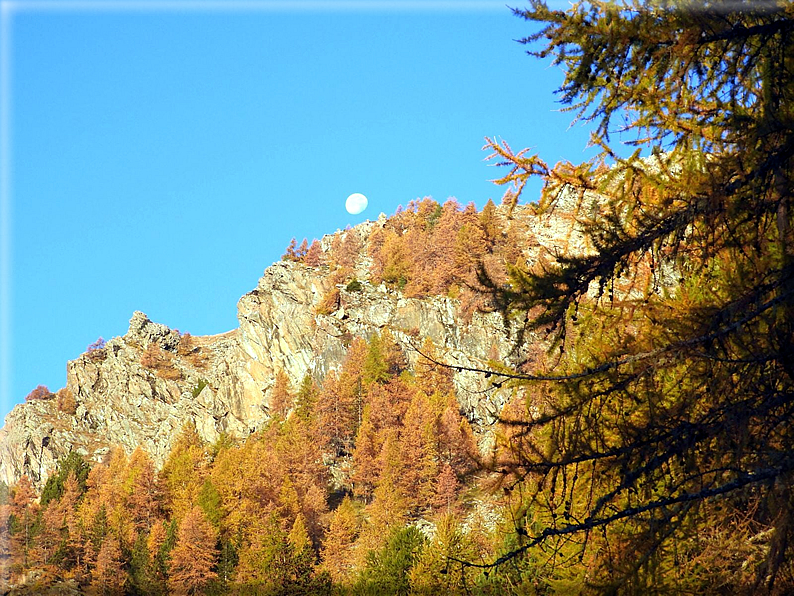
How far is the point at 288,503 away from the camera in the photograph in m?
69.8

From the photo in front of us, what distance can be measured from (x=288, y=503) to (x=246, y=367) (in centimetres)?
4052

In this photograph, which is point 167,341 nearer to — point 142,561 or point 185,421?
point 185,421

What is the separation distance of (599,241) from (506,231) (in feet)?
305

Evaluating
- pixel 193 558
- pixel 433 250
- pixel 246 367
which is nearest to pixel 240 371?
pixel 246 367

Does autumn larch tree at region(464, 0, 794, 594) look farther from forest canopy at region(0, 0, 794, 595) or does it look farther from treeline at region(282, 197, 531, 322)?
treeline at region(282, 197, 531, 322)

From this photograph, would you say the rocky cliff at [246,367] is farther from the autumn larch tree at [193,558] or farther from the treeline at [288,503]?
the autumn larch tree at [193,558]

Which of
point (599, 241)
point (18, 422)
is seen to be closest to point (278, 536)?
point (599, 241)

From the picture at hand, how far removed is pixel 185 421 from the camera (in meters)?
109

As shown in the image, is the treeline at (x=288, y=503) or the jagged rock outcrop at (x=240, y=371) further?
the jagged rock outcrop at (x=240, y=371)

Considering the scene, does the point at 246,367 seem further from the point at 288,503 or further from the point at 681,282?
the point at 681,282

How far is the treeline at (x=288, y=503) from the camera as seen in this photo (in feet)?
188

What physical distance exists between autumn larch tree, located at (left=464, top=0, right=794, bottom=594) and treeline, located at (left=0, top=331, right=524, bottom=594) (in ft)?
108

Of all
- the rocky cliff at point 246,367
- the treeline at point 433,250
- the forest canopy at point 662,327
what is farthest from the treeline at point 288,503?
the forest canopy at point 662,327

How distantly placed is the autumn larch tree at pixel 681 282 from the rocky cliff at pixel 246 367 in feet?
237
